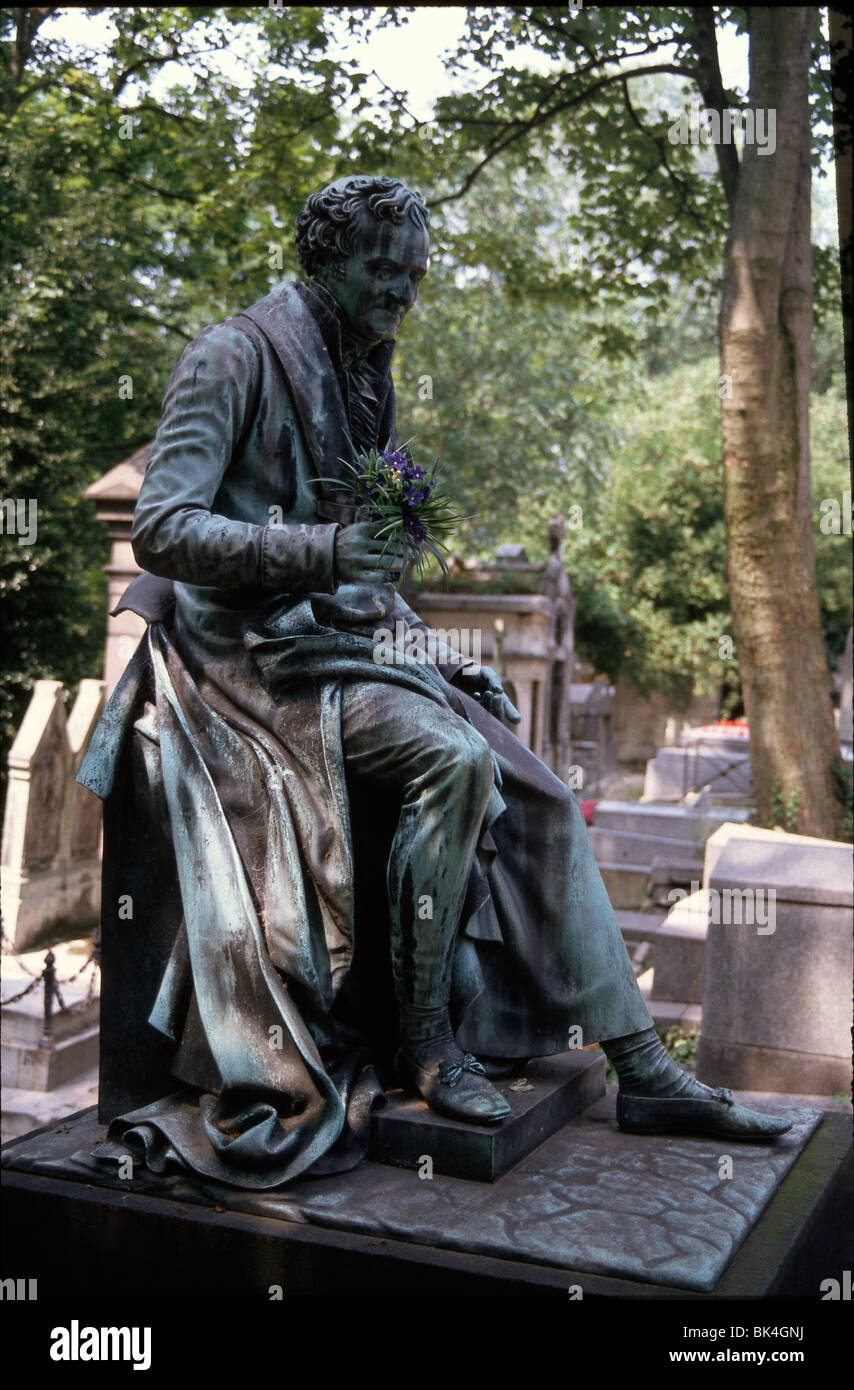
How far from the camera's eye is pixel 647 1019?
3592 mm

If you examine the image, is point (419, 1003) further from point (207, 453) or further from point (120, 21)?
point (120, 21)

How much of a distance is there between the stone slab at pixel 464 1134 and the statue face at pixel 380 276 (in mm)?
1996

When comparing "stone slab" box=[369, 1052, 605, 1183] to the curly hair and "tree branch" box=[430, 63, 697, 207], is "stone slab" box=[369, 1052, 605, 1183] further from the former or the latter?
"tree branch" box=[430, 63, 697, 207]

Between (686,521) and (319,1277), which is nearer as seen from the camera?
(319,1277)

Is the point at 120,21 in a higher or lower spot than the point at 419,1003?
higher

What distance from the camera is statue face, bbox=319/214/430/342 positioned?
11.6 feet

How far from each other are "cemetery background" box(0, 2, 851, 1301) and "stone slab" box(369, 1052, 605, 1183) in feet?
6.87

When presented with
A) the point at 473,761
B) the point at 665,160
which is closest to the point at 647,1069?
the point at 473,761

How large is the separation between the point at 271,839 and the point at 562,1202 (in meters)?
1.06

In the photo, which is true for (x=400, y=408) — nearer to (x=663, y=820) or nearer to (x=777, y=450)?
(x=663, y=820)

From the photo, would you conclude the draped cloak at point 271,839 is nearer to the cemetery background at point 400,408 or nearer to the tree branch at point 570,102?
the cemetery background at point 400,408

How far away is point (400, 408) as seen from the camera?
59.4 feet
